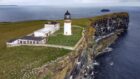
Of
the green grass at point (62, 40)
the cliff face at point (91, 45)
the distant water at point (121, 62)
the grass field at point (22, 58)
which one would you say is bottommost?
the distant water at point (121, 62)

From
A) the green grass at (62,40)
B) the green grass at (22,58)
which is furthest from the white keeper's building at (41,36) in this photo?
the green grass at (22,58)

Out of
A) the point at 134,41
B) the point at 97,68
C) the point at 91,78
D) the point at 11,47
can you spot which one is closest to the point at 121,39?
the point at 134,41

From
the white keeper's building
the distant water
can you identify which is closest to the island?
the white keeper's building

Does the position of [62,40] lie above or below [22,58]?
above

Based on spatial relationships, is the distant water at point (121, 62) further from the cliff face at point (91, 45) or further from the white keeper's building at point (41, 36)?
the white keeper's building at point (41, 36)

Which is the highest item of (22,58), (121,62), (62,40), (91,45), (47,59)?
(62,40)

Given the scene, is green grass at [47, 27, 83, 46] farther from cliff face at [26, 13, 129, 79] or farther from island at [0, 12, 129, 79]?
cliff face at [26, 13, 129, 79]

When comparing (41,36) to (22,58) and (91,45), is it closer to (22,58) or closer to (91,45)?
(22,58)

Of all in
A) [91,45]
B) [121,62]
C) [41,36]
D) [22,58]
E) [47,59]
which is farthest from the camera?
[91,45]

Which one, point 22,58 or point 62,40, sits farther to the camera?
point 62,40

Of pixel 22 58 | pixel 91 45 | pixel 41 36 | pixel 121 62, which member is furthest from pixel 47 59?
pixel 91 45
